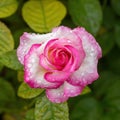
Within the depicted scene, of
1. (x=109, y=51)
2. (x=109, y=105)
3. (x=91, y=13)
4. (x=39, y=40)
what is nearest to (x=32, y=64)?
(x=39, y=40)

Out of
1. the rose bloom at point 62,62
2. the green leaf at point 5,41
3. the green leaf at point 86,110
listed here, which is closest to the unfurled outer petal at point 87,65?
the rose bloom at point 62,62

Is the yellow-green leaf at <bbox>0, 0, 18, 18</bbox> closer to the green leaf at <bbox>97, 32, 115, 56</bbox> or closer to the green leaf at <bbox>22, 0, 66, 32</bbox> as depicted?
the green leaf at <bbox>22, 0, 66, 32</bbox>

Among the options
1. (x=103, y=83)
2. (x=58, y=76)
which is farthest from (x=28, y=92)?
(x=103, y=83)

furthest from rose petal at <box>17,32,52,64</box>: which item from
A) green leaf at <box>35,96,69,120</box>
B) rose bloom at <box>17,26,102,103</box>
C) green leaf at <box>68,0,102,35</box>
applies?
green leaf at <box>68,0,102,35</box>

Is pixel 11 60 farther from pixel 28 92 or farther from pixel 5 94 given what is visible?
pixel 5 94

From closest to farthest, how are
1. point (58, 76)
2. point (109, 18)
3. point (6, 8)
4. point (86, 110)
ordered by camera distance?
point (58, 76)
point (6, 8)
point (86, 110)
point (109, 18)
